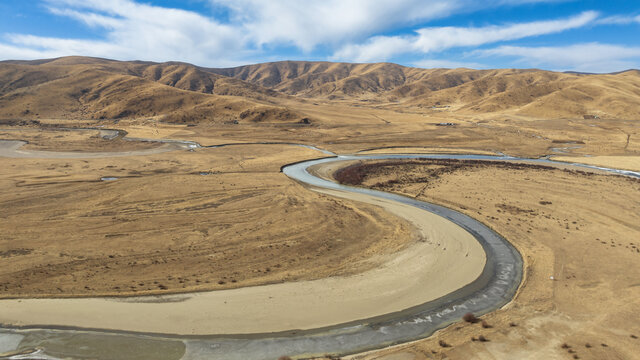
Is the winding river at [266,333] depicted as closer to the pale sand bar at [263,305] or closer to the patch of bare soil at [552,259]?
the pale sand bar at [263,305]

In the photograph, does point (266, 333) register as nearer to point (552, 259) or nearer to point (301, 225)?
point (301, 225)

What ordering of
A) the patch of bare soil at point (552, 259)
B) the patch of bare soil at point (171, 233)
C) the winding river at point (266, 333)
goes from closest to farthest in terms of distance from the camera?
the winding river at point (266, 333)
the patch of bare soil at point (552, 259)
the patch of bare soil at point (171, 233)

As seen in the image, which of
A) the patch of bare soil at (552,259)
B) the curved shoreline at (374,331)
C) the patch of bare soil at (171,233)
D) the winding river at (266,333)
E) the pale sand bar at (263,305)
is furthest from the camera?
the patch of bare soil at (171,233)

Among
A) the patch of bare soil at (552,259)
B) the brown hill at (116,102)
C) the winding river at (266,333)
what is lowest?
the winding river at (266,333)

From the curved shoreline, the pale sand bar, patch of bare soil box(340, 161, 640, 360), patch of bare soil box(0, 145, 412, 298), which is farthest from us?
patch of bare soil box(0, 145, 412, 298)

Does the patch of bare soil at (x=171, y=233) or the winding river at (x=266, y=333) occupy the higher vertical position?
the patch of bare soil at (x=171, y=233)

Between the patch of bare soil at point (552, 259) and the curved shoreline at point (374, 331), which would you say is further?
the curved shoreline at point (374, 331)

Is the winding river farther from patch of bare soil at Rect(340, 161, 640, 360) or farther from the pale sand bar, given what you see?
patch of bare soil at Rect(340, 161, 640, 360)

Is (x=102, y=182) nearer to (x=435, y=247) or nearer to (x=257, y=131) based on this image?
(x=435, y=247)

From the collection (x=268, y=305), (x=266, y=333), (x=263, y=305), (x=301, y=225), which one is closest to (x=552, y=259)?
(x=301, y=225)

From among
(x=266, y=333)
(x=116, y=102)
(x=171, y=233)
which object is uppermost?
(x=116, y=102)

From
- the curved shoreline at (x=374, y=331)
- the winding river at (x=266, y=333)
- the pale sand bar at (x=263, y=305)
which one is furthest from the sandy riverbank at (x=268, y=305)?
the curved shoreline at (x=374, y=331)

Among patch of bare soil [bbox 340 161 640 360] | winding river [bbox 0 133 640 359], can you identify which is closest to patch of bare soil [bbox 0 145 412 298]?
winding river [bbox 0 133 640 359]
